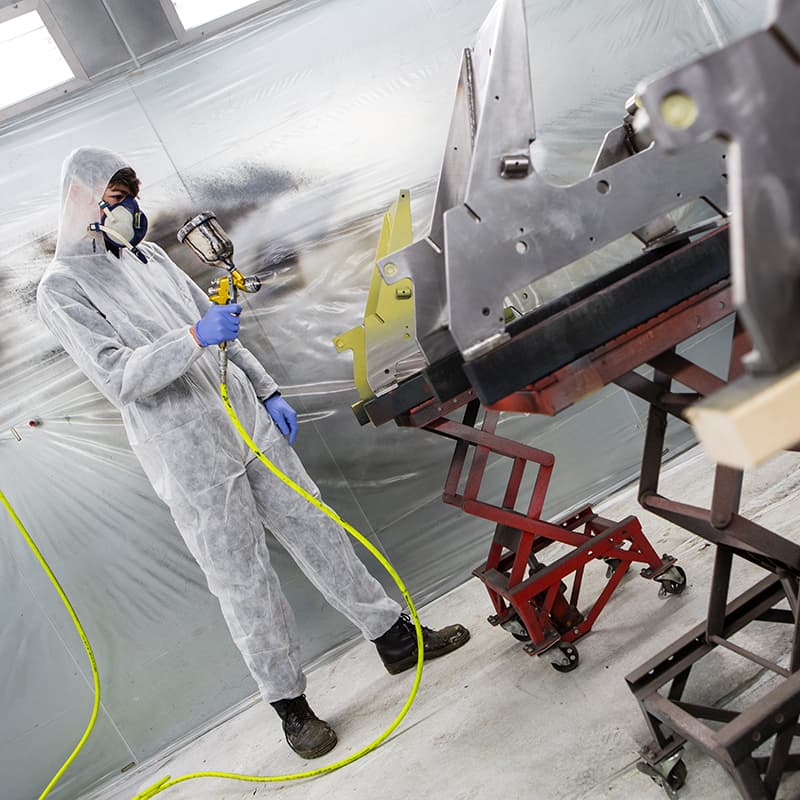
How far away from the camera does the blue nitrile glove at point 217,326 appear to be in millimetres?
2010

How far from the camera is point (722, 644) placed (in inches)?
60.3

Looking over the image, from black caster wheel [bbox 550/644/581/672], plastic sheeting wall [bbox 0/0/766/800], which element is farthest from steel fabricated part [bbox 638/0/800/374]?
plastic sheeting wall [bbox 0/0/766/800]

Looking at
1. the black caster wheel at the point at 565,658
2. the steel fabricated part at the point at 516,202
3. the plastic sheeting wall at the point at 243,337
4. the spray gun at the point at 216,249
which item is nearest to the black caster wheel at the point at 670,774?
the black caster wheel at the point at 565,658

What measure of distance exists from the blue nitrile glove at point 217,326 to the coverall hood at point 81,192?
0.47 m

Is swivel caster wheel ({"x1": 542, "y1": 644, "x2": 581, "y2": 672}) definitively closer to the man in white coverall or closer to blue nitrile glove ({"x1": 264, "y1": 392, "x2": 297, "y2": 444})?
the man in white coverall

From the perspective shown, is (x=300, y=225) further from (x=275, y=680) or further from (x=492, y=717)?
(x=492, y=717)

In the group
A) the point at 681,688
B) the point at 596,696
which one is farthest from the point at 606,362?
the point at 596,696

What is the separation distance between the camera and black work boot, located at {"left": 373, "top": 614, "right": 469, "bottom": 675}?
2.44 meters

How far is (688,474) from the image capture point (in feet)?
9.31

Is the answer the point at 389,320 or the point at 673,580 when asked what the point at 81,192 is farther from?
the point at 673,580

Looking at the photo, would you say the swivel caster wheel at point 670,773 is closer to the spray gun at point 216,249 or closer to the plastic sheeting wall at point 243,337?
the spray gun at point 216,249

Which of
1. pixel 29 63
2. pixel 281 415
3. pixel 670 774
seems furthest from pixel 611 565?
pixel 29 63

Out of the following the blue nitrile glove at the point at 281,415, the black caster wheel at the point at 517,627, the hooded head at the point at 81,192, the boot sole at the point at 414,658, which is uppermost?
the hooded head at the point at 81,192

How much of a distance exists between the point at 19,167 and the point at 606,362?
2.28 metres
